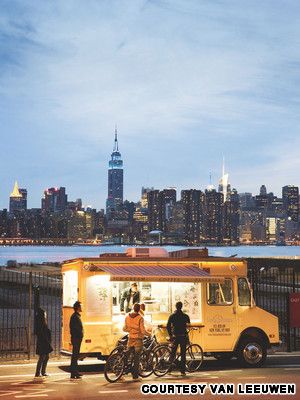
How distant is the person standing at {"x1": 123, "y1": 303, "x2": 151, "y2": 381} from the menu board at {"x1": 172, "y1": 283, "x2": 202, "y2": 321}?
258 centimetres

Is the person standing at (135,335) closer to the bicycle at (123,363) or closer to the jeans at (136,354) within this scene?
the jeans at (136,354)

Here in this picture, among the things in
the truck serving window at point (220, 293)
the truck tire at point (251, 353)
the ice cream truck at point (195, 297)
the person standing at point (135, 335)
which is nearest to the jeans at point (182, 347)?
the ice cream truck at point (195, 297)

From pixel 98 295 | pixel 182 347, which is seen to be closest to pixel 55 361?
pixel 98 295

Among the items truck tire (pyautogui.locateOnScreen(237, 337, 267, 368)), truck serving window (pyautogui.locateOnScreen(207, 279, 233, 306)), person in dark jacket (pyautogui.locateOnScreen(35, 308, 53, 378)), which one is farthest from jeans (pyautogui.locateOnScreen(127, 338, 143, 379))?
truck tire (pyautogui.locateOnScreen(237, 337, 267, 368))

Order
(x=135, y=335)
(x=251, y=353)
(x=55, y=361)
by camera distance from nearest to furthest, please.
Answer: (x=135, y=335) < (x=251, y=353) < (x=55, y=361)

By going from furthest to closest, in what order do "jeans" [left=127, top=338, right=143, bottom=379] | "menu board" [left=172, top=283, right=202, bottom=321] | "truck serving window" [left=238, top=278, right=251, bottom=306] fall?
1. "truck serving window" [left=238, top=278, right=251, bottom=306]
2. "menu board" [left=172, top=283, right=202, bottom=321]
3. "jeans" [left=127, top=338, right=143, bottom=379]

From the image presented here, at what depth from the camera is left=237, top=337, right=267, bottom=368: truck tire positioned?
61.5 feet

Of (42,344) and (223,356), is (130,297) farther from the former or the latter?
(223,356)

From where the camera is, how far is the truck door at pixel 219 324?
18.8 m

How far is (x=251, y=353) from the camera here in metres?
18.8

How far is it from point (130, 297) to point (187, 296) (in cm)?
149

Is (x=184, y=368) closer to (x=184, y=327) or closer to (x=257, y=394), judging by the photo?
(x=184, y=327)

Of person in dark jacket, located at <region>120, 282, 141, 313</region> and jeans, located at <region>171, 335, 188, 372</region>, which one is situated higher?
person in dark jacket, located at <region>120, 282, 141, 313</region>

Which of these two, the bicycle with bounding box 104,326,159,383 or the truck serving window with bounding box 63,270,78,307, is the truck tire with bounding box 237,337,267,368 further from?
the truck serving window with bounding box 63,270,78,307
